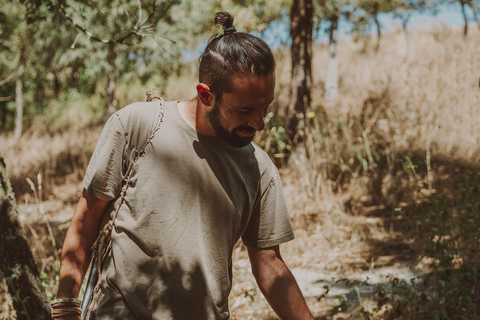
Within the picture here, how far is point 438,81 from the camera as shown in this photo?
8203 mm

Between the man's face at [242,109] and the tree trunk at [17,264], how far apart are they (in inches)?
62.4

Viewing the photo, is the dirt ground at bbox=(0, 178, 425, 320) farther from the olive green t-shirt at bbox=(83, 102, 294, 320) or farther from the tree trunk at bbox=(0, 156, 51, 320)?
the olive green t-shirt at bbox=(83, 102, 294, 320)

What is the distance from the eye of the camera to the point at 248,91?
5.31 ft

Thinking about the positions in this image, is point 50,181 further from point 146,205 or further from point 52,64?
point 52,64

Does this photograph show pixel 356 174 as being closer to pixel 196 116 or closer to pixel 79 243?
pixel 196 116

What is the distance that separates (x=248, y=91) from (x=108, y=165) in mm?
561

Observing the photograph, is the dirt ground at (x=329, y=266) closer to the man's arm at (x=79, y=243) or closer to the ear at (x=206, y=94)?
the man's arm at (x=79, y=243)

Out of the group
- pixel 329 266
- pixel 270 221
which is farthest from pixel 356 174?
pixel 270 221

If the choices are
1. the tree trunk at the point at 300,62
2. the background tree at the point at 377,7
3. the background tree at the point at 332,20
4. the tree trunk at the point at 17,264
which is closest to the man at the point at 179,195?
the tree trunk at the point at 17,264

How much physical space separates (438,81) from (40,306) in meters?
7.52

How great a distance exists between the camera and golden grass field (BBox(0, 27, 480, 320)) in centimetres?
432

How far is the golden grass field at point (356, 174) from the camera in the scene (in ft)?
14.2

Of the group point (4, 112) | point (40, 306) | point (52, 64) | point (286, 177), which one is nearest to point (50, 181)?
point (286, 177)

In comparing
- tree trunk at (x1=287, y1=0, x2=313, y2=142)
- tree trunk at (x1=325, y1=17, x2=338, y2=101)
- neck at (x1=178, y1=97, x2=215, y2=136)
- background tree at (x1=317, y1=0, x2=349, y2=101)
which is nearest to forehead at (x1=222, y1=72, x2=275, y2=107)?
neck at (x1=178, y1=97, x2=215, y2=136)
